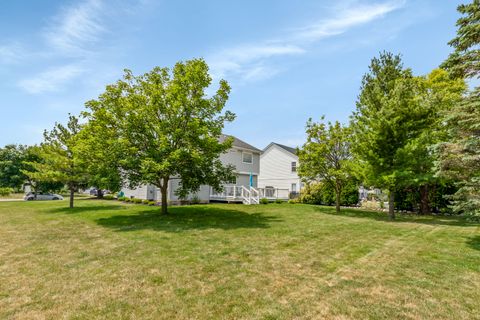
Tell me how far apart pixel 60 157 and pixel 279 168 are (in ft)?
90.0

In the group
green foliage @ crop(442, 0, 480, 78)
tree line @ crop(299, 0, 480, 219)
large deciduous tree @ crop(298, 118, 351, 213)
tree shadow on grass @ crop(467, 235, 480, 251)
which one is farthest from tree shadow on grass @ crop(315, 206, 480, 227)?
green foliage @ crop(442, 0, 480, 78)

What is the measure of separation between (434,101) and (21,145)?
63.8m

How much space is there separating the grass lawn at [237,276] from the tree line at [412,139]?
3049 mm

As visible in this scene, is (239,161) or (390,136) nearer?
(390,136)

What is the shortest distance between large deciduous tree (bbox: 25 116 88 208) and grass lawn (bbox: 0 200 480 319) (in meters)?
10.7

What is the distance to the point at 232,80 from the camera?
1490 centimetres

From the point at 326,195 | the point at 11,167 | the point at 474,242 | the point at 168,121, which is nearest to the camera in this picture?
the point at 474,242

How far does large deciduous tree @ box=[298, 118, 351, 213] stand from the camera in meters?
18.2

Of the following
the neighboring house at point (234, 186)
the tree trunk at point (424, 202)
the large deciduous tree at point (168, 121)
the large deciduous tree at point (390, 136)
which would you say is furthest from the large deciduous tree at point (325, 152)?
the large deciduous tree at point (168, 121)

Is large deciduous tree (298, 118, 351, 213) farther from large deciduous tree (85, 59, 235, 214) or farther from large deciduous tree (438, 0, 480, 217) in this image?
large deciduous tree (438, 0, 480, 217)

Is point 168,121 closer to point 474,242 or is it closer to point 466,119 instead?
point 466,119

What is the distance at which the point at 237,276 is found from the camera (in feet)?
18.0

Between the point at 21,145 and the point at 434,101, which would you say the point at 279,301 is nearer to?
the point at 434,101

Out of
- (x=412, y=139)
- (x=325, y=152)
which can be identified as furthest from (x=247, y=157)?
(x=412, y=139)
